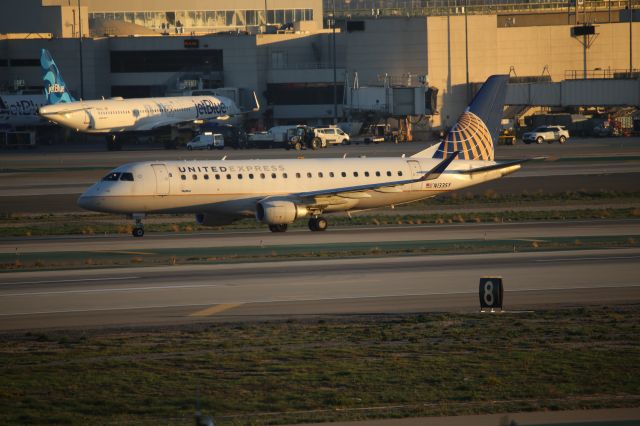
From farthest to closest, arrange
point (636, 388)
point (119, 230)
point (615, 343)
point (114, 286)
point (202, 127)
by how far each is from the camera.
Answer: point (202, 127) < point (119, 230) < point (114, 286) < point (615, 343) < point (636, 388)

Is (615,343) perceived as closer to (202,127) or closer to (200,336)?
(200,336)

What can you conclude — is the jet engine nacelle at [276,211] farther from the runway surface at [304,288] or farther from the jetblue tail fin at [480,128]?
the jetblue tail fin at [480,128]

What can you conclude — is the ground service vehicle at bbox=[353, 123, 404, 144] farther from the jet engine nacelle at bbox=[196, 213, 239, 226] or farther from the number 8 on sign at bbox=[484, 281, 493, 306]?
the number 8 on sign at bbox=[484, 281, 493, 306]

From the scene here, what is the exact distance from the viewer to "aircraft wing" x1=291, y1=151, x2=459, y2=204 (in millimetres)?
51094

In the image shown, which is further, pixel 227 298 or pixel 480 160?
pixel 480 160

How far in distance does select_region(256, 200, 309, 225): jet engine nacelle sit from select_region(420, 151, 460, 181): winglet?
22.7ft

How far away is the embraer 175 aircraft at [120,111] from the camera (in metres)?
113

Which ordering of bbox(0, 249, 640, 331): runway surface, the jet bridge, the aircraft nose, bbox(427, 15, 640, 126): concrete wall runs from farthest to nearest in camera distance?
bbox(427, 15, 640, 126): concrete wall → the jet bridge → the aircraft nose → bbox(0, 249, 640, 331): runway surface

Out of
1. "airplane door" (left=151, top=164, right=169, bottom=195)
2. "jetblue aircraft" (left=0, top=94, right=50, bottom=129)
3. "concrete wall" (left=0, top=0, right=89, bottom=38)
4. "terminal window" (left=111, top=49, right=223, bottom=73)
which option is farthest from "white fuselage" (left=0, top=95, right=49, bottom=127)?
"airplane door" (left=151, top=164, right=169, bottom=195)

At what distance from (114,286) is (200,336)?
8858 millimetres

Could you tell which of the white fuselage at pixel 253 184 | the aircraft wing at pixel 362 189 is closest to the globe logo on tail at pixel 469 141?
the white fuselage at pixel 253 184

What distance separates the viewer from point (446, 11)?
14312cm

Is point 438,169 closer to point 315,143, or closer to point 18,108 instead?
point 315,143

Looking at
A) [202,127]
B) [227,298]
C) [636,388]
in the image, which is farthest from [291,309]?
[202,127]
